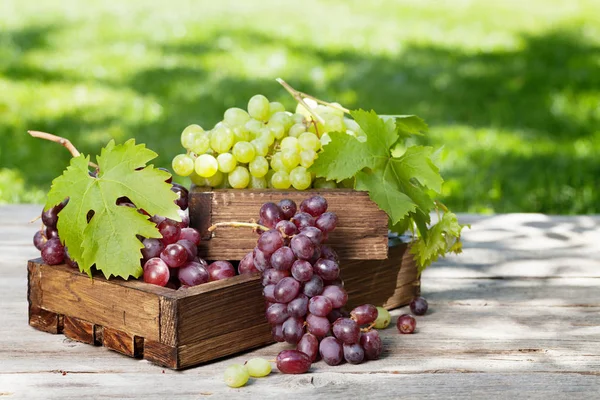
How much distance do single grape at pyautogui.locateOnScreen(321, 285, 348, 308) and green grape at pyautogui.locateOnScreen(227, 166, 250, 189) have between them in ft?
1.15

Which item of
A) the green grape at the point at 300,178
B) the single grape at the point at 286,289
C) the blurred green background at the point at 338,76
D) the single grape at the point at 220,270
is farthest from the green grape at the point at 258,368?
the blurred green background at the point at 338,76

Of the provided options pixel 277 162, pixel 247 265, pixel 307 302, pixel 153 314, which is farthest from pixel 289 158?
pixel 153 314

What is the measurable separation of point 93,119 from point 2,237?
7.84ft

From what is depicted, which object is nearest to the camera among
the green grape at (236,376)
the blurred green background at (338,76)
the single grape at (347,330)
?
the green grape at (236,376)

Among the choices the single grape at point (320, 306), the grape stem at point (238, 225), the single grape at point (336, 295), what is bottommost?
the single grape at point (320, 306)

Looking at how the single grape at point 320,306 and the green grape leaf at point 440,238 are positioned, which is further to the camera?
the green grape leaf at point 440,238

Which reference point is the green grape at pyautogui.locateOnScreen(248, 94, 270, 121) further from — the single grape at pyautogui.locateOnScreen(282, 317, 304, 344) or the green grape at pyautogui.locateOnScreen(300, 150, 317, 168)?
the single grape at pyautogui.locateOnScreen(282, 317, 304, 344)

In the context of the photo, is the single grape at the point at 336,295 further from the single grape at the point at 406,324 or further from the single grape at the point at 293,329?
the single grape at the point at 406,324

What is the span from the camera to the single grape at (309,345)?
1806 millimetres

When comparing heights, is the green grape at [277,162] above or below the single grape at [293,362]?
above

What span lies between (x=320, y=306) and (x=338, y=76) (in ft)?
13.5

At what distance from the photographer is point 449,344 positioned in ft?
6.39

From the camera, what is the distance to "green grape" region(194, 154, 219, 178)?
6.61ft

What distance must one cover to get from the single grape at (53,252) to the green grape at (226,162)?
0.37m
